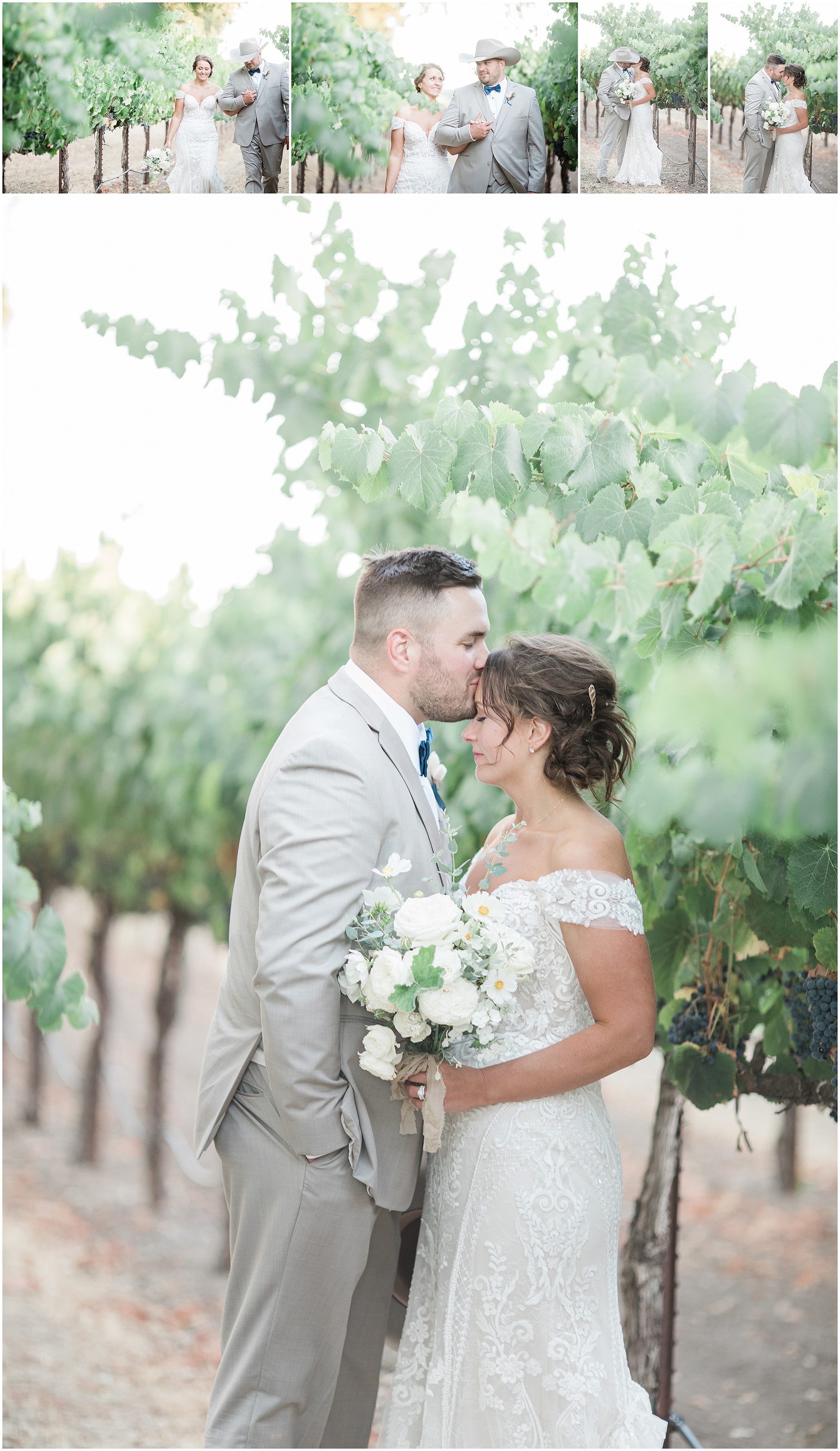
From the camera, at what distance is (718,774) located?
4.26ft

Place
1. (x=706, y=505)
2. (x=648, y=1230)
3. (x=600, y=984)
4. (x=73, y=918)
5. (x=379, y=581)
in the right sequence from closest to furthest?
(x=706, y=505) → (x=600, y=984) → (x=379, y=581) → (x=648, y=1230) → (x=73, y=918)

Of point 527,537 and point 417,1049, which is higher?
point 527,537

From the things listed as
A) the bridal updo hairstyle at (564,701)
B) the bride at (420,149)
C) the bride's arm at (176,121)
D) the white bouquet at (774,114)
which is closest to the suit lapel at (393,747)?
the bridal updo hairstyle at (564,701)

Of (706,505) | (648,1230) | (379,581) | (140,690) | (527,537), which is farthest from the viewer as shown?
(140,690)

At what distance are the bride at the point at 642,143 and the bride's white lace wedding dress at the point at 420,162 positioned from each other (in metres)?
0.44

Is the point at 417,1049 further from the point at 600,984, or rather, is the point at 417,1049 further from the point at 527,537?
the point at 527,537

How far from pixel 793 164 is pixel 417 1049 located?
7.34ft

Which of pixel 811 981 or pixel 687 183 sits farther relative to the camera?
pixel 687 183

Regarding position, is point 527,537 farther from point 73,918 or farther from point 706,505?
point 73,918

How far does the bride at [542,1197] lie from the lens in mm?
2031

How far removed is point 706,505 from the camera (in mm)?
1915

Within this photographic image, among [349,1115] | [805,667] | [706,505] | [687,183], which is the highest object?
[687,183]

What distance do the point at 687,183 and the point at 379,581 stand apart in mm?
1300

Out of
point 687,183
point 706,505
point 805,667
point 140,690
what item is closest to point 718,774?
point 805,667
